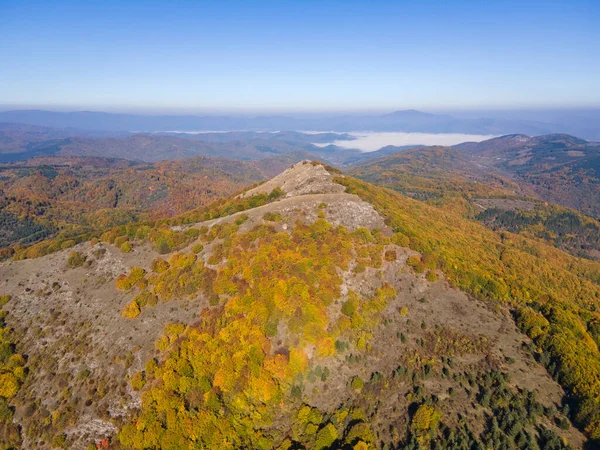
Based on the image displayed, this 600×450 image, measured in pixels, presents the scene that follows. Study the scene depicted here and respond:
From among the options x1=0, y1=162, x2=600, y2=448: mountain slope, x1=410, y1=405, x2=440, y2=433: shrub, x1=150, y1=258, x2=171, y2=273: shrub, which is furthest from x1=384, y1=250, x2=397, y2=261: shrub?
x1=150, y1=258, x2=171, y2=273: shrub

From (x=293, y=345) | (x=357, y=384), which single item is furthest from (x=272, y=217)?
(x=357, y=384)

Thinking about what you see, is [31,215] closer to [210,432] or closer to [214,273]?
[214,273]

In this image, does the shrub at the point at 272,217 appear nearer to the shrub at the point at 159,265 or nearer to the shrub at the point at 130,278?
the shrub at the point at 159,265

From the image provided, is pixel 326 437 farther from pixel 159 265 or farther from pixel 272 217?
pixel 159 265

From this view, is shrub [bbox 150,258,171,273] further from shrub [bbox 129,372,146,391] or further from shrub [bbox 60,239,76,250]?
shrub [bbox 60,239,76,250]

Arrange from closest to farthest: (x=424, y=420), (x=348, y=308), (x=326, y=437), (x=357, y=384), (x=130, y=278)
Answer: (x=424, y=420) < (x=326, y=437) < (x=357, y=384) < (x=348, y=308) < (x=130, y=278)

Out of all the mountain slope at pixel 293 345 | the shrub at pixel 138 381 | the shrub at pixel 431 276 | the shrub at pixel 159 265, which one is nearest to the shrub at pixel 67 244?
the mountain slope at pixel 293 345
